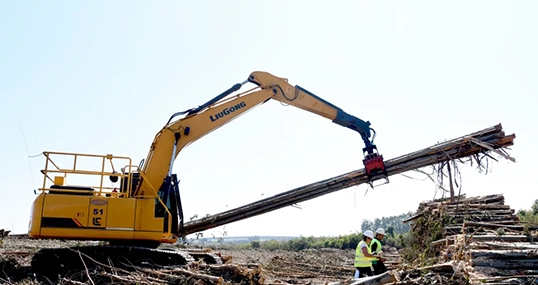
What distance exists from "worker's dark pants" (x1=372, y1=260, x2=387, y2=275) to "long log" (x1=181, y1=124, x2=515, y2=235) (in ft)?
7.33

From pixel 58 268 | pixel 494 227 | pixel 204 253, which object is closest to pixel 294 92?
pixel 204 253

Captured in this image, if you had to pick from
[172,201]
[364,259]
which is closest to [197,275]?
[172,201]

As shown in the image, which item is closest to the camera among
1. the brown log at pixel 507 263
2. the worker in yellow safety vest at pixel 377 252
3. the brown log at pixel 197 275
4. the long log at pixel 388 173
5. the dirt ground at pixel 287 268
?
the brown log at pixel 507 263

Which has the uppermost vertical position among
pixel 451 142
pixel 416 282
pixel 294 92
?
pixel 294 92

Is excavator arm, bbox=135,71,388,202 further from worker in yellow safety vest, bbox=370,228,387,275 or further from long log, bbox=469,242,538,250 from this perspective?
long log, bbox=469,242,538,250

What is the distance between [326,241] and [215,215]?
54.2ft

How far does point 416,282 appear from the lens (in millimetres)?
7668

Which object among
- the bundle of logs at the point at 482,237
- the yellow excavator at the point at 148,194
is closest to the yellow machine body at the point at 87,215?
the yellow excavator at the point at 148,194

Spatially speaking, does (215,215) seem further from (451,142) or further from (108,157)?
(451,142)

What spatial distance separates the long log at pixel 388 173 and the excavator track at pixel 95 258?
0.95 metres

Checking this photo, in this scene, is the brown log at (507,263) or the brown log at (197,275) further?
the brown log at (197,275)

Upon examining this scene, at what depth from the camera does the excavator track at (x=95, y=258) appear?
10.9 meters

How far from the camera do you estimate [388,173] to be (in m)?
11.7

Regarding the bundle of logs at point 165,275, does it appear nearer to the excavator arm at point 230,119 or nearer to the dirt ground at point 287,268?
the dirt ground at point 287,268
